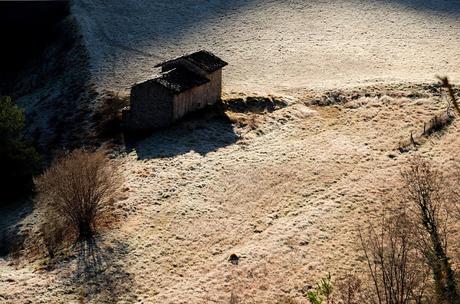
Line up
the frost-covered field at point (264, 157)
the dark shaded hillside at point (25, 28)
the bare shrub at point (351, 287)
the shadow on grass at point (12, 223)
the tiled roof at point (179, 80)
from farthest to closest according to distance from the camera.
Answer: the dark shaded hillside at point (25, 28) < the tiled roof at point (179, 80) < the shadow on grass at point (12, 223) < the frost-covered field at point (264, 157) < the bare shrub at point (351, 287)

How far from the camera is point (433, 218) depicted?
30672mm

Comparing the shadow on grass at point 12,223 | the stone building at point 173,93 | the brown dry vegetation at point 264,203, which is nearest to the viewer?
the brown dry vegetation at point 264,203

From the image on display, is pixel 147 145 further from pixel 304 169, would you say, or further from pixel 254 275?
pixel 254 275

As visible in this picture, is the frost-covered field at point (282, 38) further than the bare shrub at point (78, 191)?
Yes

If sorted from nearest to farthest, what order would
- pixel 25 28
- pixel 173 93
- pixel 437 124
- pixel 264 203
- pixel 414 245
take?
pixel 414 245 < pixel 264 203 < pixel 437 124 < pixel 173 93 < pixel 25 28

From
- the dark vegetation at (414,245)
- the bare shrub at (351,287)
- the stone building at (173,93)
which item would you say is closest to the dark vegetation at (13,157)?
the stone building at (173,93)

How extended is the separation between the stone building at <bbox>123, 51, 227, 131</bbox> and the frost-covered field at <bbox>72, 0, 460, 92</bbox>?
4.77 m

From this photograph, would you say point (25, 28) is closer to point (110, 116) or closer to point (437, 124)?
point (110, 116)

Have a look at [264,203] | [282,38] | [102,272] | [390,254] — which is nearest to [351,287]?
[390,254]

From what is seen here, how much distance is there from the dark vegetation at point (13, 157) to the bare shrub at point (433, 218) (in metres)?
26.1

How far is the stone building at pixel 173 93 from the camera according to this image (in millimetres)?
45906

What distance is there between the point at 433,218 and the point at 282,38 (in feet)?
118

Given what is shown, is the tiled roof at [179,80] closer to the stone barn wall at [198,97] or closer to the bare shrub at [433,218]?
the stone barn wall at [198,97]

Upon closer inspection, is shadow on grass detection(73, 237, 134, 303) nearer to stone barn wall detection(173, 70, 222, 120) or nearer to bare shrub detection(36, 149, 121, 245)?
bare shrub detection(36, 149, 121, 245)
